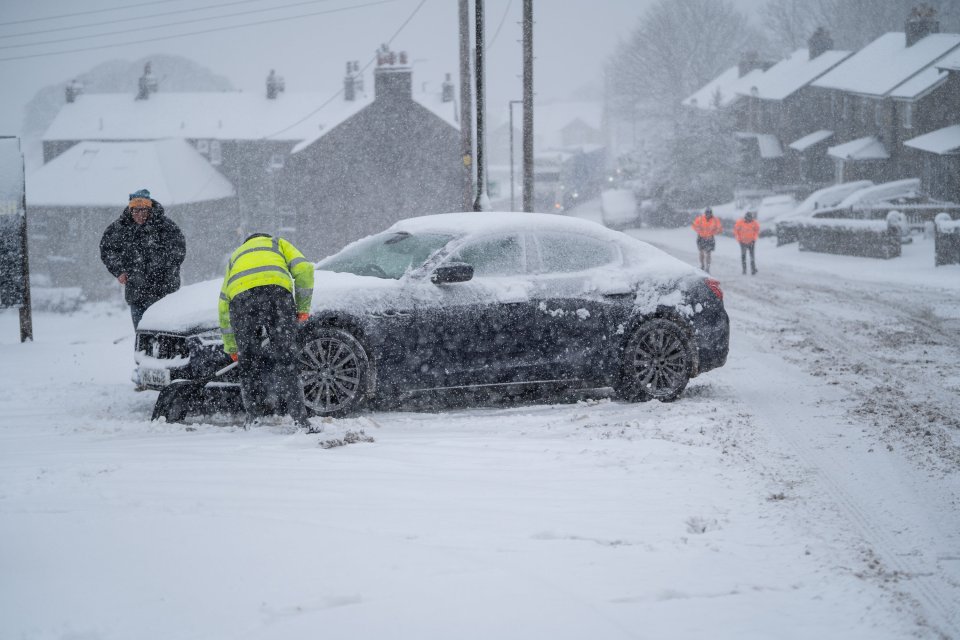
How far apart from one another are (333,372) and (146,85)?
6295 centimetres

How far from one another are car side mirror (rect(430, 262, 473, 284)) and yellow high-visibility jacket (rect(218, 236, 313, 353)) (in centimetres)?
114

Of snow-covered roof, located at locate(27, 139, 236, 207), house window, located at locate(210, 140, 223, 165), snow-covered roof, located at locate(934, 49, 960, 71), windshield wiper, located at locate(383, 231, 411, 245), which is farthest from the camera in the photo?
house window, located at locate(210, 140, 223, 165)

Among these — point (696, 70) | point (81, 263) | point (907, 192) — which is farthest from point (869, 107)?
point (696, 70)

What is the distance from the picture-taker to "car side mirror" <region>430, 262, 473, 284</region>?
306 inches

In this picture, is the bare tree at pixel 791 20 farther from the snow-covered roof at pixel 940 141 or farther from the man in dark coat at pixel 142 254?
the man in dark coat at pixel 142 254

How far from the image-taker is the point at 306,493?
5.14 metres

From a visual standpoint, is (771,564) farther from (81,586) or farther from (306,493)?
(81,586)

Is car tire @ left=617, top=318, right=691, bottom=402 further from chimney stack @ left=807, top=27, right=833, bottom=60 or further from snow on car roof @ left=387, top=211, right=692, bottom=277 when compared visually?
chimney stack @ left=807, top=27, right=833, bottom=60

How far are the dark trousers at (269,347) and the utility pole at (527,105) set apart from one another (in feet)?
40.8

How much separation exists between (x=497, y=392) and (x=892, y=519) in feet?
11.9

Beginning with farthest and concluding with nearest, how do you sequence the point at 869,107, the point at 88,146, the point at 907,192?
the point at 88,146 → the point at 869,107 → the point at 907,192

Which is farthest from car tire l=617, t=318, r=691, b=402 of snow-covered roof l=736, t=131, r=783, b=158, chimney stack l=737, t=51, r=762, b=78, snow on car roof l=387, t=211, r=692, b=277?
chimney stack l=737, t=51, r=762, b=78

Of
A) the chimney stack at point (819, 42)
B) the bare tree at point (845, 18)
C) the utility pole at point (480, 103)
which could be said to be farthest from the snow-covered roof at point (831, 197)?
the bare tree at point (845, 18)

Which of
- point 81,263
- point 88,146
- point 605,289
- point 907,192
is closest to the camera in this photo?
point 605,289
